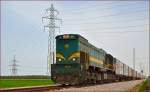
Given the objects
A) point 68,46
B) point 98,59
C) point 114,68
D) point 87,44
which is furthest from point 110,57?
point 68,46

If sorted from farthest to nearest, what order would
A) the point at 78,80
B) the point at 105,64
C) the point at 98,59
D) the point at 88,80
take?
the point at 105,64 → the point at 98,59 → the point at 88,80 → the point at 78,80

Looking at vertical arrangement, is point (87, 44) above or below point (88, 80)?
above

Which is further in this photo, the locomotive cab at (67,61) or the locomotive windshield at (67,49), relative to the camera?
the locomotive windshield at (67,49)

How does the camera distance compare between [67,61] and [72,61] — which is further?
[67,61]

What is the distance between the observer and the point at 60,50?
3644 cm

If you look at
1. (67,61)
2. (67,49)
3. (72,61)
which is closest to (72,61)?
(72,61)

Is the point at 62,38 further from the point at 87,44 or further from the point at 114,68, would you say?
the point at 114,68

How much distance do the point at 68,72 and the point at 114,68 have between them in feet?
80.6

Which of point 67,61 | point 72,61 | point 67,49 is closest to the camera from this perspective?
point 72,61

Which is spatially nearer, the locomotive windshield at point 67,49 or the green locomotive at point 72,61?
the green locomotive at point 72,61

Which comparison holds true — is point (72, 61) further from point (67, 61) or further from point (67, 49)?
point (67, 49)

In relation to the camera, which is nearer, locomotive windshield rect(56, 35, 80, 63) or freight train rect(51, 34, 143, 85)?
freight train rect(51, 34, 143, 85)

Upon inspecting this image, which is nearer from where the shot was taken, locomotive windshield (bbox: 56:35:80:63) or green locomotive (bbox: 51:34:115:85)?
green locomotive (bbox: 51:34:115:85)

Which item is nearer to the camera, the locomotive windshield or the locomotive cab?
the locomotive cab
